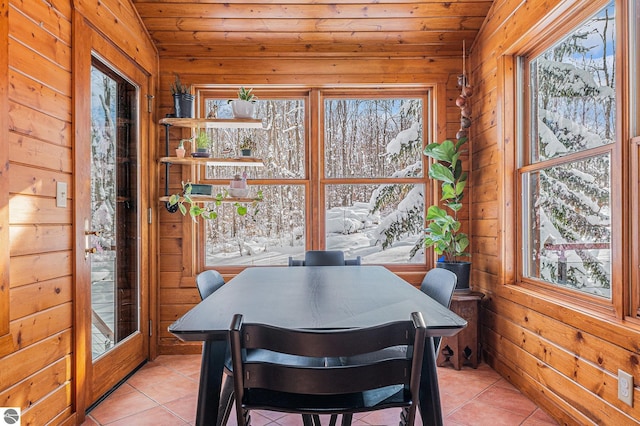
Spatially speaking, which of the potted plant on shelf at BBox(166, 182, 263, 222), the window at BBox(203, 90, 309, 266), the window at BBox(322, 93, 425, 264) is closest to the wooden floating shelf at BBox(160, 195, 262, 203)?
the potted plant on shelf at BBox(166, 182, 263, 222)

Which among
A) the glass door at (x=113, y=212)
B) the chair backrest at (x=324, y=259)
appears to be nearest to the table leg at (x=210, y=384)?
the glass door at (x=113, y=212)

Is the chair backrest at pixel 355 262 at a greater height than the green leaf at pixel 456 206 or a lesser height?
lesser

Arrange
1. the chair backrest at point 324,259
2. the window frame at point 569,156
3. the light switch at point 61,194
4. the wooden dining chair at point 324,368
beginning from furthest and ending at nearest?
the chair backrest at point 324,259 → the light switch at point 61,194 → the window frame at point 569,156 → the wooden dining chair at point 324,368

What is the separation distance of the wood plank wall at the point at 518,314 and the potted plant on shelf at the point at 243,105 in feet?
6.15

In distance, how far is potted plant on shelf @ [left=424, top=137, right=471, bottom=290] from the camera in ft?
10.3

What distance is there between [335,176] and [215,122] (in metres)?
1.13

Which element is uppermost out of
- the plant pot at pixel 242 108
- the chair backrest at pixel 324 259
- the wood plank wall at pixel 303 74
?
the wood plank wall at pixel 303 74

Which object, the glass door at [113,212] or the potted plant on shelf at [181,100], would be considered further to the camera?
the potted plant on shelf at [181,100]

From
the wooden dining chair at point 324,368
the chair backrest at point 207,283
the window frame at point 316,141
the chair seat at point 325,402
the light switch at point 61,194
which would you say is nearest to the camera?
the wooden dining chair at point 324,368

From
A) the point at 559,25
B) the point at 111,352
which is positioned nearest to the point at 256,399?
the point at 111,352

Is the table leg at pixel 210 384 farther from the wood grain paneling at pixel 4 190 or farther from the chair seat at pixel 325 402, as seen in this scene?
the wood grain paneling at pixel 4 190

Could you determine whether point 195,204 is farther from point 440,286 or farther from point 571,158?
point 571,158

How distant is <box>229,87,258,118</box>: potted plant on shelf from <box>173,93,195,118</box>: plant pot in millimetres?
361

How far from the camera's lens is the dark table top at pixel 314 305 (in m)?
1.33
